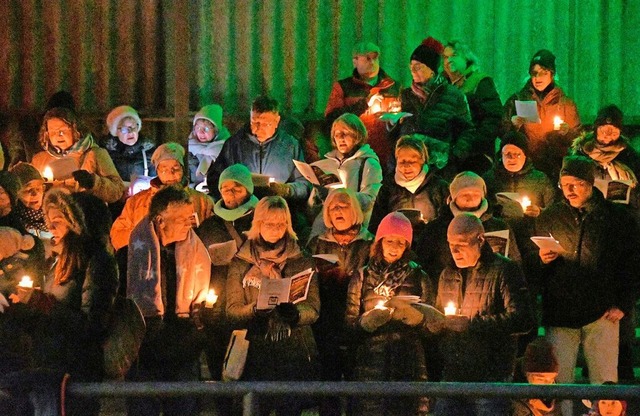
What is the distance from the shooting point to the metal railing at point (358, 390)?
6027 mm

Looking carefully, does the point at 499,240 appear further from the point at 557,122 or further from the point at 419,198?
the point at 557,122

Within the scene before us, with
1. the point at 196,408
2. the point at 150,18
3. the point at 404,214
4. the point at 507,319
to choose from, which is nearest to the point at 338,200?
the point at 404,214

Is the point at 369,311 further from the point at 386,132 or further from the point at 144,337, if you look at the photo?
the point at 386,132

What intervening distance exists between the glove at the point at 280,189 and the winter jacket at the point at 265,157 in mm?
214

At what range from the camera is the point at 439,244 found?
9.59 meters

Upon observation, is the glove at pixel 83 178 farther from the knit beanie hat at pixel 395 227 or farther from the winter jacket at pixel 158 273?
the knit beanie hat at pixel 395 227

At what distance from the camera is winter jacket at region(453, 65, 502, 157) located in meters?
11.4

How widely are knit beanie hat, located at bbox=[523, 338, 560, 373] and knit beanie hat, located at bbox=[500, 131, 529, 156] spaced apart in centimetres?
215

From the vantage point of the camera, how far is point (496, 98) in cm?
1166

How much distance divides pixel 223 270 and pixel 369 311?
3.86ft

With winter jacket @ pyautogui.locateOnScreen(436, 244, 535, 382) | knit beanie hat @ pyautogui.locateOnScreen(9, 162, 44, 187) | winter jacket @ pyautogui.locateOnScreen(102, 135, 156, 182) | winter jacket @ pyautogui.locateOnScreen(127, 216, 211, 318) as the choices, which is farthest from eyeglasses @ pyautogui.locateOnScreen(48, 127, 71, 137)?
winter jacket @ pyautogui.locateOnScreen(436, 244, 535, 382)

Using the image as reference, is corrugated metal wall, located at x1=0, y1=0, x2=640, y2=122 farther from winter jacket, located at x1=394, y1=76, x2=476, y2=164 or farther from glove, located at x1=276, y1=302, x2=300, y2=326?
glove, located at x1=276, y1=302, x2=300, y2=326

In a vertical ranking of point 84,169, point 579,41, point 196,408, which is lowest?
point 196,408

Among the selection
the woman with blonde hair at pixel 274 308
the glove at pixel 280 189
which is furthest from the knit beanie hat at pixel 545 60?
the woman with blonde hair at pixel 274 308
